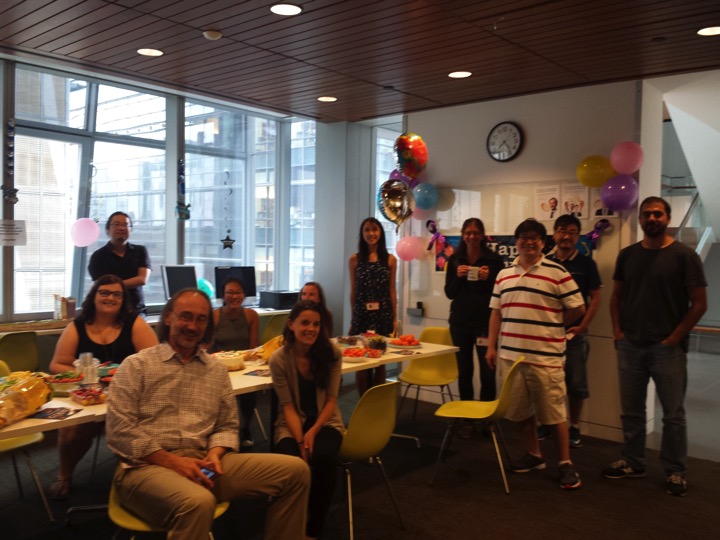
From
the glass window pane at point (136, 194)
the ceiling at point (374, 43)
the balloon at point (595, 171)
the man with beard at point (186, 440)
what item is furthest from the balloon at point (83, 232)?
the balloon at point (595, 171)

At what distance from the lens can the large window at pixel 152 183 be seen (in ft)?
19.9

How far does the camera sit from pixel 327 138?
7.18m

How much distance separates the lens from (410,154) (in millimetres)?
5879

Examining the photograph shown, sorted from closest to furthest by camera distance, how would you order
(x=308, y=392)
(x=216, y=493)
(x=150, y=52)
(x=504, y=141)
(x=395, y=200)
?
(x=216, y=493)
(x=308, y=392)
(x=150, y=52)
(x=504, y=141)
(x=395, y=200)

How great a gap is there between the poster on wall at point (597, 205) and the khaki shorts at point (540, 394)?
1.68 metres

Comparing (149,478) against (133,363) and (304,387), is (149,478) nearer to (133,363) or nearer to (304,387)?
(133,363)

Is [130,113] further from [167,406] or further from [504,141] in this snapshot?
[167,406]

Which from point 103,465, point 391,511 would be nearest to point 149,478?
point 391,511

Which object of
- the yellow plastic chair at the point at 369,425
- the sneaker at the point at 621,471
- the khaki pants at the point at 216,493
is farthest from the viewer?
the sneaker at the point at 621,471

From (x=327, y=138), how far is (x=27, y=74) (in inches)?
119

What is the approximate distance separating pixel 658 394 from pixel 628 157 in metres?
1.85

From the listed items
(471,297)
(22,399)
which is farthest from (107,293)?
(471,297)

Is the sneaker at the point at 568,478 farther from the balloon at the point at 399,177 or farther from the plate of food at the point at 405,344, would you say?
the balloon at the point at 399,177

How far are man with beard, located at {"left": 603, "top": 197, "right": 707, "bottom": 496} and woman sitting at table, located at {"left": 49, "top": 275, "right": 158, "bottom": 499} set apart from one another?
2.98 meters
